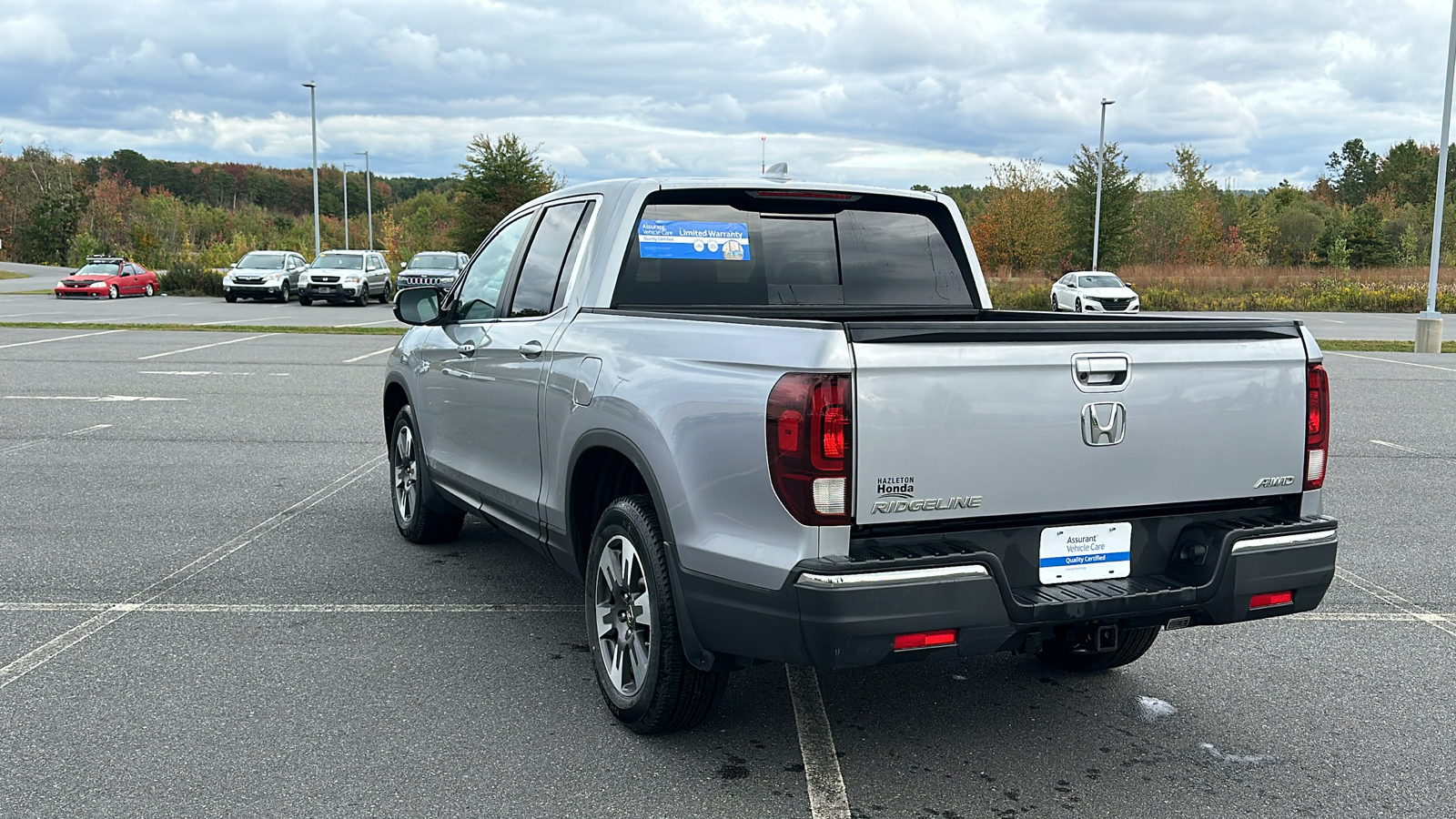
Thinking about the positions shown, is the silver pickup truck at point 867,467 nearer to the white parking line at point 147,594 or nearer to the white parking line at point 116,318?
the white parking line at point 147,594

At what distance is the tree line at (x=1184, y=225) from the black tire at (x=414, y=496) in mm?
50428

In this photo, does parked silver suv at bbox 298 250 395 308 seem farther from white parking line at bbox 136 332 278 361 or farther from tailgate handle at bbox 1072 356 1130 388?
tailgate handle at bbox 1072 356 1130 388

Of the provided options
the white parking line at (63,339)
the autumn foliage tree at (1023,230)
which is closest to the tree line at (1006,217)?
the autumn foliage tree at (1023,230)

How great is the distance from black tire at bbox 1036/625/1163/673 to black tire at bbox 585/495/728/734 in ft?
5.16

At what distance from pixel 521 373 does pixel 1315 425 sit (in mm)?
2936

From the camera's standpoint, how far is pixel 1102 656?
4695mm

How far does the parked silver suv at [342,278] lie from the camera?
37781 mm

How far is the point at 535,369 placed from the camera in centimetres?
474

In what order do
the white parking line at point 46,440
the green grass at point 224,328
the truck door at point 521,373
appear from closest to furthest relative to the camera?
the truck door at point 521,373, the white parking line at point 46,440, the green grass at point 224,328

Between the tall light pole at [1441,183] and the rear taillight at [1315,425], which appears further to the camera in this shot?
the tall light pole at [1441,183]

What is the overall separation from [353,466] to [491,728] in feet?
18.6

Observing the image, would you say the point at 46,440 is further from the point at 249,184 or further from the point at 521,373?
the point at 249,184

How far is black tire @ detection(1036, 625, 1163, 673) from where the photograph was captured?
466 centimetres

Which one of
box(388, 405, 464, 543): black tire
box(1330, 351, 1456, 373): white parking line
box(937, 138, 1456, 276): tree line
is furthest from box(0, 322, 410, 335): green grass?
box(937, 138, 1456, 276): tree line
